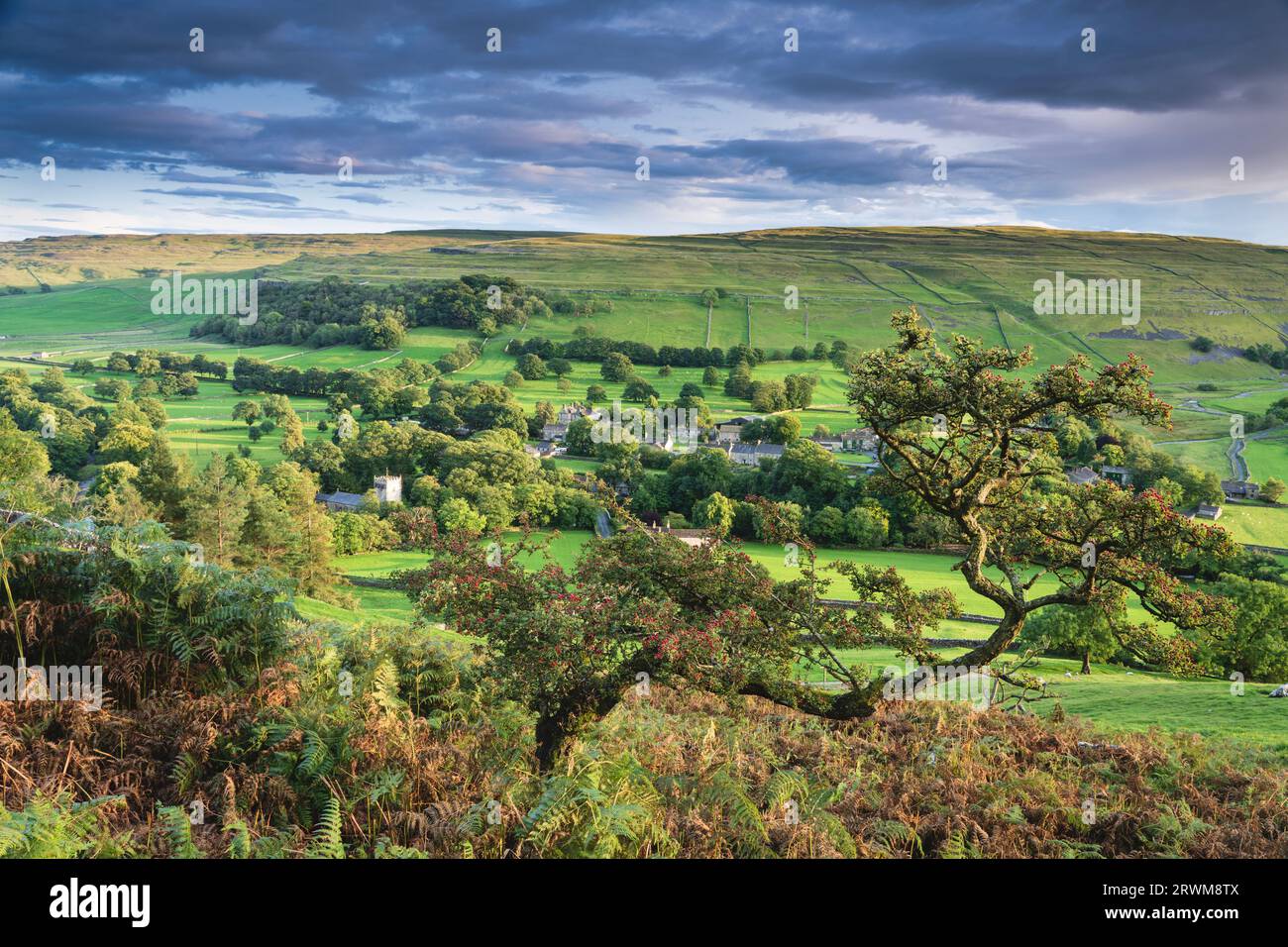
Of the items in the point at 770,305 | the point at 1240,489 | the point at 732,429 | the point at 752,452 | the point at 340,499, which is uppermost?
the point at 770,305

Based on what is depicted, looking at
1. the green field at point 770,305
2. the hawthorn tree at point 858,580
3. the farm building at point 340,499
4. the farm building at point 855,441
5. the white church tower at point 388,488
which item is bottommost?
the farm building at point 340,499

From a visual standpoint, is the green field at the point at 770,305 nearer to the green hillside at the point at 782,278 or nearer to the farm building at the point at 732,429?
the green hillside at the point at 782,278

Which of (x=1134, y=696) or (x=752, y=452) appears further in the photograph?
(x=752, y=452)

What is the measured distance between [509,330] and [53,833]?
386 ft

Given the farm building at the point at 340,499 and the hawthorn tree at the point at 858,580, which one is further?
the farm building at the point at 340,499

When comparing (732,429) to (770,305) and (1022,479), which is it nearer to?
(770,305)

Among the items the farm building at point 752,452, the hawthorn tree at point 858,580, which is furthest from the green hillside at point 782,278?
the hawthorn tree at point 858,580

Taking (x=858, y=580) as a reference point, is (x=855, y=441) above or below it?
below

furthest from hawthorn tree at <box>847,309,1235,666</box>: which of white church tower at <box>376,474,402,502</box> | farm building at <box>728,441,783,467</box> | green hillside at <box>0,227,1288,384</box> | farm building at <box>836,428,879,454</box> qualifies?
green hillside at <box>0,227,1288,384</box>

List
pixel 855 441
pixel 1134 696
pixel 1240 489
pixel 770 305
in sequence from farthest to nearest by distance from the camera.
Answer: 1. pixel 770 305
2. pixel 855 441
3. pixel 1240 489
4. pixel 1134 696

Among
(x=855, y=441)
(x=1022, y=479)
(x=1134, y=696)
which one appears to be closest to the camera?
(x=1022, y=479)

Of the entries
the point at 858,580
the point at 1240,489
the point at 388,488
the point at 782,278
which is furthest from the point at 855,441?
the point at 782,278

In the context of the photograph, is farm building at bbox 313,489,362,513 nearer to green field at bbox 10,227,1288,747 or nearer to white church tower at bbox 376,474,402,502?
white church tower at bbox 376,474,402,502

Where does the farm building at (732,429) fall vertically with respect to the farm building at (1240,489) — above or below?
above
